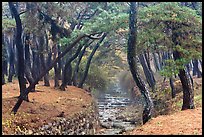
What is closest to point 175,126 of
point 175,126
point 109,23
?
point 175,126

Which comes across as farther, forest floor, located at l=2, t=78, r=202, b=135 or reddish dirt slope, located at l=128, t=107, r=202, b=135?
forest floor, located at l=2, t=78, r=202, b=135

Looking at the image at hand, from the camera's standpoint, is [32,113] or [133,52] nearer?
[133,52]

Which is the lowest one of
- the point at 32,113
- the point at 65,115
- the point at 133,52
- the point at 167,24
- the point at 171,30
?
the point at 65,115

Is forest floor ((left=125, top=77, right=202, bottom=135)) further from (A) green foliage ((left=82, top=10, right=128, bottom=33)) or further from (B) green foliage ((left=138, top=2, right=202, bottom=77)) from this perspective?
(A) green foliage ((left=82, top=10, right=128, bottom=33))

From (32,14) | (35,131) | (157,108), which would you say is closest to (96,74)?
(157,108)

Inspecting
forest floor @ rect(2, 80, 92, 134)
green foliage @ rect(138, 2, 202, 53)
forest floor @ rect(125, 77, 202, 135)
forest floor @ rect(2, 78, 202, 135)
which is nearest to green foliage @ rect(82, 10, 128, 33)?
green foliage @ rect(138, 2, 202, 53)

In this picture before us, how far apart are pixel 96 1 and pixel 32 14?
7.55m

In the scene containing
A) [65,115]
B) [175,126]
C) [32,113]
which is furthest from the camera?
[65,115]

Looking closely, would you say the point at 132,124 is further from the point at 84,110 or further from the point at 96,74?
the point at 96,74

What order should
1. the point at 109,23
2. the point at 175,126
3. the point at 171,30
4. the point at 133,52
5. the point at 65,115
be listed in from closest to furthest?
the point at 175,126 < the point at 133,52 < the point at 171,30 < the point at 65,115 < the point at 109,23

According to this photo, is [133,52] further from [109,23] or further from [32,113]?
[32,113]

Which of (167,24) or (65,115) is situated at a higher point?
(167,24)

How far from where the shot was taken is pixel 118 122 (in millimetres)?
19109

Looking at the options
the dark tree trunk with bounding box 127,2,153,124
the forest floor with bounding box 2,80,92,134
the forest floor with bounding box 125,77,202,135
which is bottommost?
the forest floor with bounding box 2,80,92,134
